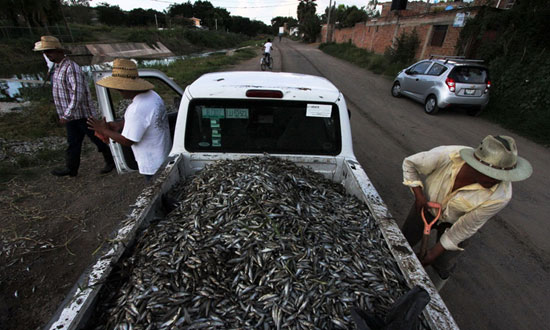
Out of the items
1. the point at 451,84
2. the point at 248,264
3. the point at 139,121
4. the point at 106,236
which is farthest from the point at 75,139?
the point at 451,84

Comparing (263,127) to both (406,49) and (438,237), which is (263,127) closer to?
(438,237)

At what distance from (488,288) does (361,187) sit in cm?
234

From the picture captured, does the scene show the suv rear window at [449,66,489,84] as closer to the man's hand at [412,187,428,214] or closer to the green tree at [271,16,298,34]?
the man's hand at [412,187,428,214]

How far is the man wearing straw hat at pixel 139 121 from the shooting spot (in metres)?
2.94

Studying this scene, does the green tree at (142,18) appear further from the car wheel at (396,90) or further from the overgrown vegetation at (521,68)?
the overgrown vegetation at (521,68)

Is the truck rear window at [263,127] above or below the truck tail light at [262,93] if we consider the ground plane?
below

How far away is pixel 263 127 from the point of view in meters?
2.93

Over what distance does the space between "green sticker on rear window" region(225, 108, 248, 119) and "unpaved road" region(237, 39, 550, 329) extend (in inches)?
120

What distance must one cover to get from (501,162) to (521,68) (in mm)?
11089

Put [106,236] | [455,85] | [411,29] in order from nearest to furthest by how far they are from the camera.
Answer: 1. [106,236]
2. [455,85]
3. [411,29]

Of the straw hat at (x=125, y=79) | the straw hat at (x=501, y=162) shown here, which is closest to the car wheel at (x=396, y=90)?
the straw hat at (x=501, y=162)

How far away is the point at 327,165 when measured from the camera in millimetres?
2955

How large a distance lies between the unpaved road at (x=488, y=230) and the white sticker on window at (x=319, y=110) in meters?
2.42

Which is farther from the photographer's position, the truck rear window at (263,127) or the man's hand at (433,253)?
the truck rear window at (263,127)
